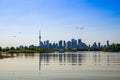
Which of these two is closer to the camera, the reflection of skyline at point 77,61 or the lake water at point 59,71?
the lake water at point 59,71

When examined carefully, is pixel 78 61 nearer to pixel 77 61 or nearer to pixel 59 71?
pixel 77 61

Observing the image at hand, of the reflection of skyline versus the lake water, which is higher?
the reflection of skyline

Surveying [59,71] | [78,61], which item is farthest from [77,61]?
[59,71]

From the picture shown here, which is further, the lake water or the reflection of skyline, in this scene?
the reflection of skyline

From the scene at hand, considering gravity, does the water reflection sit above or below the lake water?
above

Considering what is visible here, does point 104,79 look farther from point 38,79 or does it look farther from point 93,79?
point 38,79

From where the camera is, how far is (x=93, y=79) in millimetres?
24172

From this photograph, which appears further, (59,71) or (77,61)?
(77,61)

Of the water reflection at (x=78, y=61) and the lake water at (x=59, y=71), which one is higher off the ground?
the water reflection at (x=78, y=61)

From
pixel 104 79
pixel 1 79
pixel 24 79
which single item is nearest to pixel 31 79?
pixel 24 79

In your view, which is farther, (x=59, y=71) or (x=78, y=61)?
(x=78, y=61)

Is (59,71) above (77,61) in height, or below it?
Result: below

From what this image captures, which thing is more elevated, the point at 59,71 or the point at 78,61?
the point at 78,61

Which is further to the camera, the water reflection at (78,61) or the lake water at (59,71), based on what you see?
the water reflection at (78,61)
